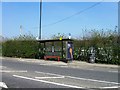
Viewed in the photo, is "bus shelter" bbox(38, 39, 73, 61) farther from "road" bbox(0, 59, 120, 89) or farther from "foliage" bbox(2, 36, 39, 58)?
"road" bbox(0, 59, 120, 89)

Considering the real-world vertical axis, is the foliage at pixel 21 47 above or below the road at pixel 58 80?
above

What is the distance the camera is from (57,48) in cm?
3397

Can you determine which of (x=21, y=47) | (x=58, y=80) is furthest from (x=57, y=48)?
(x=58, y=80)

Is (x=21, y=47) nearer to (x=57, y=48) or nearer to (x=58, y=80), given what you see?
(x=57, y=48)

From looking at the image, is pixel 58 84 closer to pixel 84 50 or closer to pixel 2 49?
pixel 84 50

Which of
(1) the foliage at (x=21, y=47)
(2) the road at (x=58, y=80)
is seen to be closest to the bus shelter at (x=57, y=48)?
(1) the foliage at (x=21, y=47)

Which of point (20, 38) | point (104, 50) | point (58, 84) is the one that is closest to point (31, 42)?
point (20, 38)

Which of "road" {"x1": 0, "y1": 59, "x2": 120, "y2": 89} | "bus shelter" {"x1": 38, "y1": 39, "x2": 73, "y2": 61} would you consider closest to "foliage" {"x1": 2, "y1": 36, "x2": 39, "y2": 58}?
"bus shelter" {"x1": 38, "y1": 39, "x2": 73, "y2": 61}

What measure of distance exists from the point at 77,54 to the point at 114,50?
5.61 m

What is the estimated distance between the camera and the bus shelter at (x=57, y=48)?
3111 cm

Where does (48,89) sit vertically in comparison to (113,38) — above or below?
below

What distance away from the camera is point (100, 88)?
11641 mm

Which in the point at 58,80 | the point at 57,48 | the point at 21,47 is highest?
the point at 21,47

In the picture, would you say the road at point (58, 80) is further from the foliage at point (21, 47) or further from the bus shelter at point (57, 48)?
the foliage at point (21, 47)
